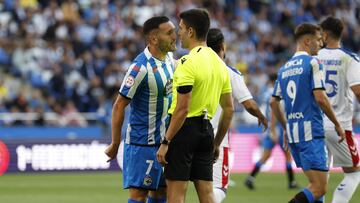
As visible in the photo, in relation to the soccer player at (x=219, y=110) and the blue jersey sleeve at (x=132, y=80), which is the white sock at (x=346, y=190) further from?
the blue jersey sleeve at (x=132, y=80)

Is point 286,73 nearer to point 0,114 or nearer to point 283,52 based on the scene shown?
point 0,114

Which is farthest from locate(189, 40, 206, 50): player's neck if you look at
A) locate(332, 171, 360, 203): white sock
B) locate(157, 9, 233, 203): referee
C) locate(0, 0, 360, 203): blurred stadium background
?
locate(0, 0, 360, 203): blurred stadium background

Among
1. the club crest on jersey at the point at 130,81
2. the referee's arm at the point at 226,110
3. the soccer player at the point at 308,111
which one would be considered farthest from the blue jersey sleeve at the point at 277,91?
the club crest on jersey at the point at 130,81

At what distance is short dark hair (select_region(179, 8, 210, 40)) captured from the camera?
351 inches

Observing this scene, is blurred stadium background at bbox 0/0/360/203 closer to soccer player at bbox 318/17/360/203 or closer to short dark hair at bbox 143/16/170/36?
soccer player at bbox 318/17/360/203

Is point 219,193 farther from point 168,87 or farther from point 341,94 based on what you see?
point 341,94

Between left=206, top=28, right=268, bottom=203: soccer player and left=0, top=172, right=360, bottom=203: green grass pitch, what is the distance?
4.15 metres

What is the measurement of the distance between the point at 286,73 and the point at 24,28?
16171mm

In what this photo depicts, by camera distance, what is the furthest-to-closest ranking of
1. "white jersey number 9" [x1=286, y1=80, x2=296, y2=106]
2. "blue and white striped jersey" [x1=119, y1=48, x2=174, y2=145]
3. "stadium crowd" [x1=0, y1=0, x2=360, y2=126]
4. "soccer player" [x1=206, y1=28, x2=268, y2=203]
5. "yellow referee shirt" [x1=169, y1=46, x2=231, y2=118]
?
"stadium crowd" [x1=0, y1=0, x2=360, y2=126]
"white jersey number 9" [x1=286, y1=80, x2=296, y2=106]
"soccer player" [x1=206, y1=28, x2=268, y2=203]
"blue and white striped jersey" [x1=119, y1=48, x2=174, y2=145]
"yellow referee shirt" [x1=169, y1=46, x2=231, y2=118]

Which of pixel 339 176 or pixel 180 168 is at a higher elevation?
pixel 180 168

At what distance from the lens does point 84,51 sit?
26578mm

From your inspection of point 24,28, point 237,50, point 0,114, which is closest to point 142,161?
point 0,114

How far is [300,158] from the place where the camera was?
1102 cm

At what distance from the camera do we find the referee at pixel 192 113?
28.8 feet
